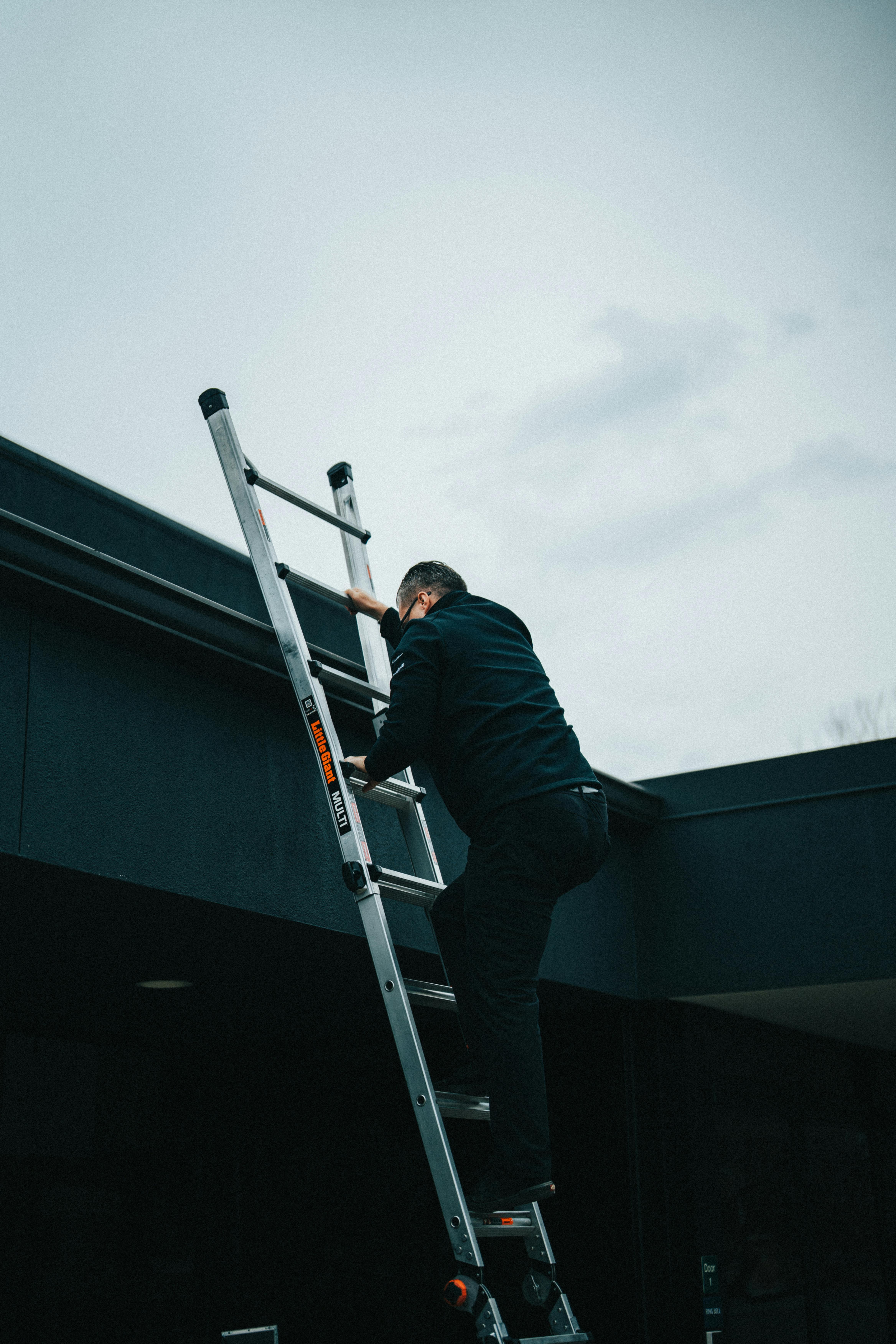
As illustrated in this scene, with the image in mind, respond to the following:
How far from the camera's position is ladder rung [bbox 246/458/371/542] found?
3.18 m

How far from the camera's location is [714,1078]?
541 cm

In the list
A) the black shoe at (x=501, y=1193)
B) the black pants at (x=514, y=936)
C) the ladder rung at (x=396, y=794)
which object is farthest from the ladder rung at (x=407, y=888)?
the black shoe at (x=501, y=1193)

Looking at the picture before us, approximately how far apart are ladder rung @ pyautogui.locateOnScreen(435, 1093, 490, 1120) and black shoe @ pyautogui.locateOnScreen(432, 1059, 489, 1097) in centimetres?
2

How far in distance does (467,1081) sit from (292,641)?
116 cm

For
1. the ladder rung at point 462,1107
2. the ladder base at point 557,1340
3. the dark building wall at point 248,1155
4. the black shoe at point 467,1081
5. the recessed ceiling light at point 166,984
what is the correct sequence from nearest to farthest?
the ladder base at point 557,1340 → the ladder rung at point 462,1107 → the black shoe at point 467,1081 → the recessed ceiling light at point 166,984 → the dark building wall at point 248,1155

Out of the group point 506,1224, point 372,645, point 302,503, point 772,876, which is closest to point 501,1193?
point 506,1224

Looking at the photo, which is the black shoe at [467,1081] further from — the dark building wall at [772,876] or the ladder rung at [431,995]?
the dark building wall at [772,876]

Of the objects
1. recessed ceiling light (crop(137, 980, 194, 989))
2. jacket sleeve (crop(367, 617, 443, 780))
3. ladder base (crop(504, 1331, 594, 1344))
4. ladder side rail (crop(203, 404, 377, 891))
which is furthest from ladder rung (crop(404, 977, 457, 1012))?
recessed ceiling light (crop(137, 980, 194, 989))

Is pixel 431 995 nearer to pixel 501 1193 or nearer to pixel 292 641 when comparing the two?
pixel 501 1193

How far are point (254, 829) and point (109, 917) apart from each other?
0.55 m

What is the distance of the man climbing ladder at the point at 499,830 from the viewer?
2346mm

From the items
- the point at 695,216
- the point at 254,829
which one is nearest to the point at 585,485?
the point at 695,216

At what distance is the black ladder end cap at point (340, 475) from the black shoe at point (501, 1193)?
208 centimetres

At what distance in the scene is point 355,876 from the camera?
2.67 m
